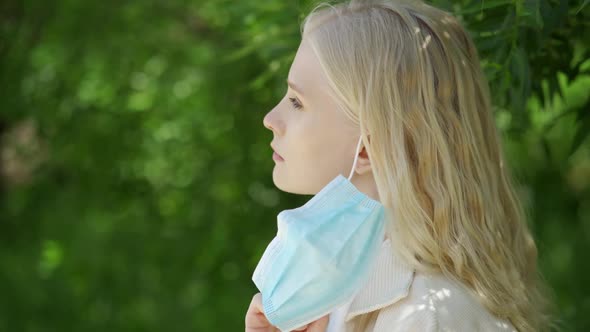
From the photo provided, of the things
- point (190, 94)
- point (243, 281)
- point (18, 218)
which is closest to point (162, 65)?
point (190, 94)

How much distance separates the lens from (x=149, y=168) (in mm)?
4953

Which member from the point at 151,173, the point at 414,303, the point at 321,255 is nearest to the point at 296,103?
the point at 321,255

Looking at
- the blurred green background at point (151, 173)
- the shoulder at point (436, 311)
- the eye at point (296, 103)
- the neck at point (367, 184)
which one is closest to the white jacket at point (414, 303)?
the shoulder at point (436, 311)

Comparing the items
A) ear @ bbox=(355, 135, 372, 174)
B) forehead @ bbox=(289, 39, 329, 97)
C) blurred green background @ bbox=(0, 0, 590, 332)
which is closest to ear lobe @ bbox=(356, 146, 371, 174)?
ear @ bbox=(355, 135, 372, 174)

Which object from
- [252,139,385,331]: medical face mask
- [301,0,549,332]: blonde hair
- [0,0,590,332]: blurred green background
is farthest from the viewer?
[0,0,590,332]: blurred green background

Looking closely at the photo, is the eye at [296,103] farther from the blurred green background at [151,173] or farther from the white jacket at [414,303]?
the blurred green background at [151,173]

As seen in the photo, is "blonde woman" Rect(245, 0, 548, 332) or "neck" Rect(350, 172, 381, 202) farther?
"neck" Rect(350, 172, 381, 202)

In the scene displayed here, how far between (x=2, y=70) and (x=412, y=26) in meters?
4.03

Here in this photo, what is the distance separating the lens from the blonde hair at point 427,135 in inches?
74.1

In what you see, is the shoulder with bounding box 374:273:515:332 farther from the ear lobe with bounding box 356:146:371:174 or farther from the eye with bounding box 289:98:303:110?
the eye with bounding box 289:98:303:110

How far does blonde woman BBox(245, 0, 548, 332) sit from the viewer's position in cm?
183

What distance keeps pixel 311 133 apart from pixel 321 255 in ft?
1.00

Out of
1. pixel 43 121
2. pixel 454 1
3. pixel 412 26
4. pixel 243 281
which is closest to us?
pixel 412 26

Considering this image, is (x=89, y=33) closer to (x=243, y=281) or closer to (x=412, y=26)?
(x=243, y=281)
